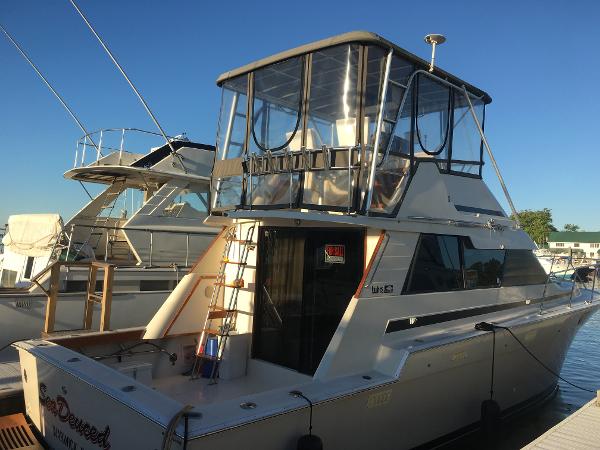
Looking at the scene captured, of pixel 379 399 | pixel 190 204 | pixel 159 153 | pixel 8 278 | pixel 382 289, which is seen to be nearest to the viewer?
pixel 379 399

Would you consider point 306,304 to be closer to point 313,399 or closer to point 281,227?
point 281,227

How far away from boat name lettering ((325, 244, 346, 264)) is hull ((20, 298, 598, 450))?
1132 millimetres

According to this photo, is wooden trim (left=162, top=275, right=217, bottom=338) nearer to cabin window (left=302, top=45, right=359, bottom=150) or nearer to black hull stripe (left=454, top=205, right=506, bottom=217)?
cabin window (left=302, top=45, right=359, bottom=150)

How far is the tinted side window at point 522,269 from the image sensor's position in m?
6.66

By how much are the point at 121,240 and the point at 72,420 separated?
9.20 meters

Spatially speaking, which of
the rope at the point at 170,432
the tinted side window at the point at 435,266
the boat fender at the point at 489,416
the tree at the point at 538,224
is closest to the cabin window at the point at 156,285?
the tinted side window at the point at 435,266

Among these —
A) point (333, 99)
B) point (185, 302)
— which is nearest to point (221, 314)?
point (185, 302)

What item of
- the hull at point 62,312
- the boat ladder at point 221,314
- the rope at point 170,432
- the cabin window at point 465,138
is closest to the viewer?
the rope at point 170,432

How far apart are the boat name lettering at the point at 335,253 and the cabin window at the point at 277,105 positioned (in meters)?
1.22

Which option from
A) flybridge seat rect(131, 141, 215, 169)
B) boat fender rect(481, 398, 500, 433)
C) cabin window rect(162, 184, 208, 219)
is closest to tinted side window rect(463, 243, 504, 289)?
boat fender rect(481, 398, 500, 433)

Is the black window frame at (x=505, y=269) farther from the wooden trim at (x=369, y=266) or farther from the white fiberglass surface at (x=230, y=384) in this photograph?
the white fiberglass surface at (x=230, y=384)

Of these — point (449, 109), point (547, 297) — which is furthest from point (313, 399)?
point (547, 297)

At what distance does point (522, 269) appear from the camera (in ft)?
22.9

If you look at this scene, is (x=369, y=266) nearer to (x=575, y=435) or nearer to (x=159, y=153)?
(x=575, y=435)
